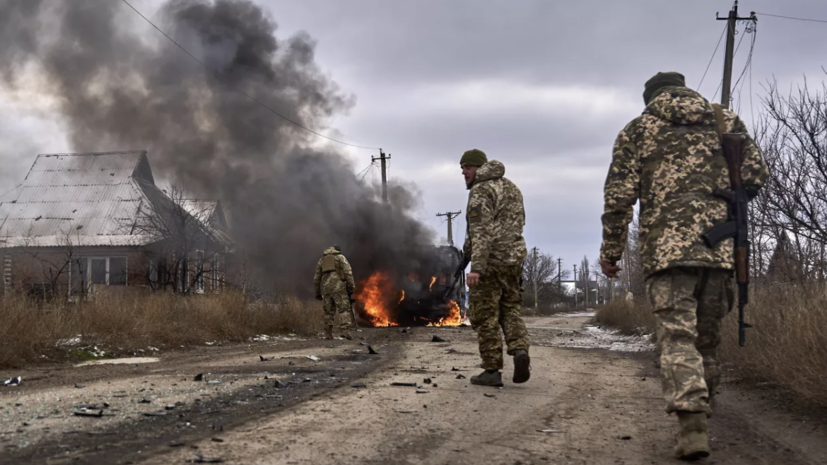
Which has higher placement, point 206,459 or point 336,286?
point 336,286

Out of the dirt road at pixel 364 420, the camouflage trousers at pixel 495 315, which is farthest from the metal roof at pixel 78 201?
the camouflage trousers at pixel 495 315

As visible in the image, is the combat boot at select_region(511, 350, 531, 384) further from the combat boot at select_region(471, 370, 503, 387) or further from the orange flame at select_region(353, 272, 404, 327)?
the orange flame at select_region(353, 272, 404, 327)

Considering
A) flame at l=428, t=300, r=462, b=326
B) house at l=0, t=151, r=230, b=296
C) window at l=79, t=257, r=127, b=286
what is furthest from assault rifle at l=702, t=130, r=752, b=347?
window at l=79, t=257, r=127, b=286

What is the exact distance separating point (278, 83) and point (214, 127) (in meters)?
3.10

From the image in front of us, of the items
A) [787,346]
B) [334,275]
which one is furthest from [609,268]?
[334,275]

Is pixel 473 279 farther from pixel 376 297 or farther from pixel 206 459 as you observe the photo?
pixel 376 297

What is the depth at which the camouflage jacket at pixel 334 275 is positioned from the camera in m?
13.3

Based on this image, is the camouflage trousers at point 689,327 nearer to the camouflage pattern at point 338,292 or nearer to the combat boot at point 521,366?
the combat boot at point 521,366

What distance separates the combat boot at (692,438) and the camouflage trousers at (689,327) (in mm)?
42

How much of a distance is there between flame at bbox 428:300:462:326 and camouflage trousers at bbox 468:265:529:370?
15164mm

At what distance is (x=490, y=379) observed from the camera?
577 cm

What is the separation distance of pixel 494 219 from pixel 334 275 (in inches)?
→ 308

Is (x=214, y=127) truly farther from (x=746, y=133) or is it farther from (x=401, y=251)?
(x=746, y=133)

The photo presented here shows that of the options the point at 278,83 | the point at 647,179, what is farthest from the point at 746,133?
the point at 278,83
